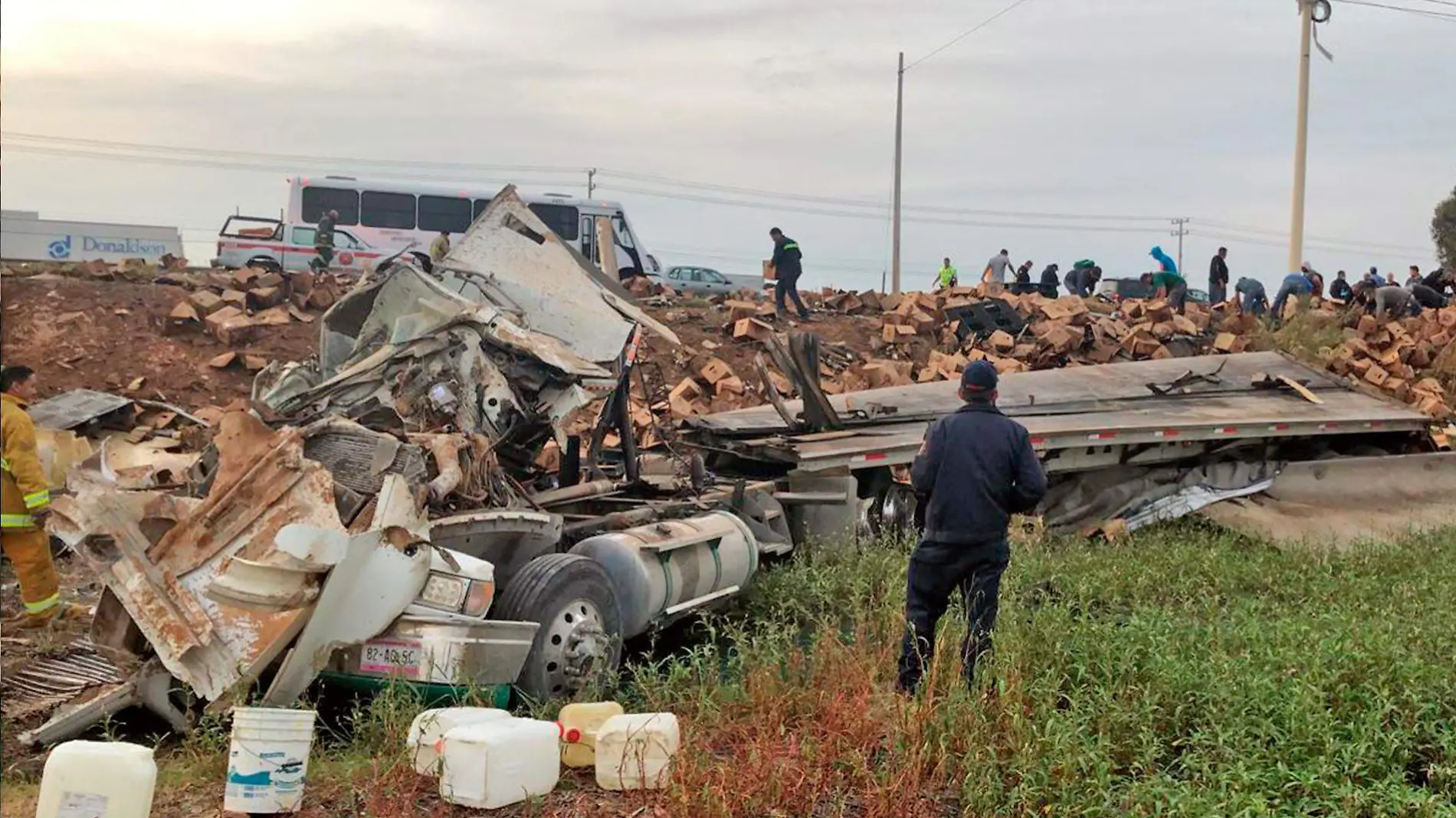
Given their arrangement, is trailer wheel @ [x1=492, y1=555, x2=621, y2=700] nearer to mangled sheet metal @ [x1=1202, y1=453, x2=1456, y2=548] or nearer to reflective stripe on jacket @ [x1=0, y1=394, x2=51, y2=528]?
reflective stripe on jacket @ [x1=0, y1=394, x2=51, y2=528]

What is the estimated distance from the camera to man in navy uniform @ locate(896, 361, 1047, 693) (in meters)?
5.00

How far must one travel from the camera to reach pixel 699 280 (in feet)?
98.7

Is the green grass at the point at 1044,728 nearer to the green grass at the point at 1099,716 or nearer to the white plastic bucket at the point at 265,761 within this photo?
the green grass at the point at 1099,716

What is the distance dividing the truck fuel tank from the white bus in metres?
18.4

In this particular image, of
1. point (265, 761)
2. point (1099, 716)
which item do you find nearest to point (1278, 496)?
point (1099, 716)

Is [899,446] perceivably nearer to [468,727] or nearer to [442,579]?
[442,579]

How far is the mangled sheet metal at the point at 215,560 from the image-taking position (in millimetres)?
4355

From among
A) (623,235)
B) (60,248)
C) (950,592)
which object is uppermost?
(623,235)

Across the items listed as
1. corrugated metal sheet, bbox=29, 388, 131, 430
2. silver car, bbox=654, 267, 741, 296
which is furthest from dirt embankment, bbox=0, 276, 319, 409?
silver car, bbox=654, 267, 741, 296

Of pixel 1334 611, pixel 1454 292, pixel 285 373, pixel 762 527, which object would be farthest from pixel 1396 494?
pixel 1454 292

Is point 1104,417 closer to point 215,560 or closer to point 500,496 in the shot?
point 500,496

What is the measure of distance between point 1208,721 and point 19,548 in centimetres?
540

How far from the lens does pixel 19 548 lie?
5812 mm

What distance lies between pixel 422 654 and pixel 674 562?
185cm
